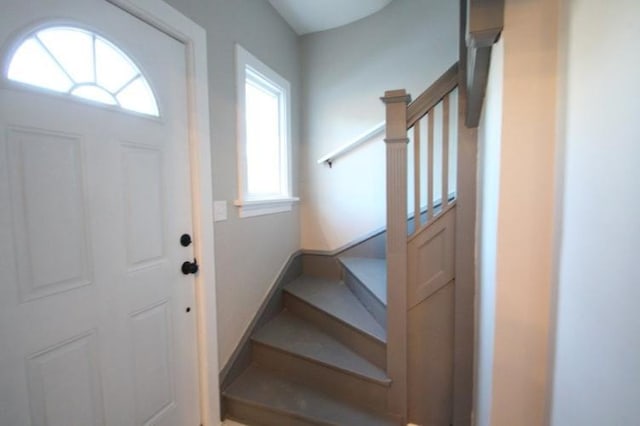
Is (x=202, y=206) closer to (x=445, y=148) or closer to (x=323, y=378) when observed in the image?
(x=323, y=378)

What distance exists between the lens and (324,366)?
167 cm

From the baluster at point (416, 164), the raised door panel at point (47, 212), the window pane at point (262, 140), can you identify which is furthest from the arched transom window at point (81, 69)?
the baluster at point (416, 164)

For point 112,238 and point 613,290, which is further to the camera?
point 112,238

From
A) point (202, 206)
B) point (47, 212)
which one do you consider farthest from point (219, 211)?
point (47, 212)

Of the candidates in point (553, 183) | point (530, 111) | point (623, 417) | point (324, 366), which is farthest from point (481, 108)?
point (324, 366)

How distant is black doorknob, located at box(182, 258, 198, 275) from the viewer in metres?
1.43

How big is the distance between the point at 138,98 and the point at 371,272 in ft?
5.98

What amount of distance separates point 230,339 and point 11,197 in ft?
4.25

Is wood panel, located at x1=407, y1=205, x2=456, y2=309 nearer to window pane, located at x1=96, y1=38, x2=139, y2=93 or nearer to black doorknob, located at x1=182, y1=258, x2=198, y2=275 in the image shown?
black doorknob, located at x1=182, y1=258, x2=198, y2=275

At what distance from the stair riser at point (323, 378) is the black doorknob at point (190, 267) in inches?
30.3

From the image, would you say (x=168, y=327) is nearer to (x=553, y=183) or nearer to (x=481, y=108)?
(x=553, y=183)

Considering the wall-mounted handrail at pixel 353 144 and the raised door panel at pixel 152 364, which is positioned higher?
the wall-mounted handrail at pixel 353 144

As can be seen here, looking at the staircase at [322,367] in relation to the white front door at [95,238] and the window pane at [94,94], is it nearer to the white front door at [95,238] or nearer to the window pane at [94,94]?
the white front door at [95,238]

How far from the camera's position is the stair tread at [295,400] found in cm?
152
